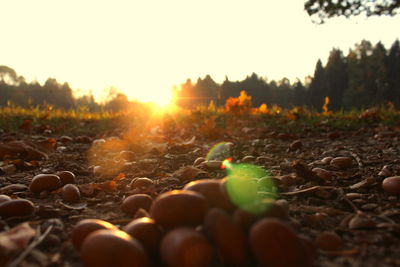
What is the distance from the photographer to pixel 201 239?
726 mm

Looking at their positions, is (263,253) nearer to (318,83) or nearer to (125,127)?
(125,127)

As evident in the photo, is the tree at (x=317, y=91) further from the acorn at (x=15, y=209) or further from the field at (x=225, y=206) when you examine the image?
the acorn at (x=15, y=209)

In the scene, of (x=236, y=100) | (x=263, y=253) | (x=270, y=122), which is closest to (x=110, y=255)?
(x=263, y=253)

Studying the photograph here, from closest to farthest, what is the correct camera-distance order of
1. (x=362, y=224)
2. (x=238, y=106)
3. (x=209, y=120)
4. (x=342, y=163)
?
(x=362, y=224), (x=342, y=163), (x=209, y=120), (x=238, y=106)

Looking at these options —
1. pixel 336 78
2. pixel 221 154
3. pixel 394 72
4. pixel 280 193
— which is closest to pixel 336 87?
pixel 336 78

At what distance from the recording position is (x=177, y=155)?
2965 millimetres

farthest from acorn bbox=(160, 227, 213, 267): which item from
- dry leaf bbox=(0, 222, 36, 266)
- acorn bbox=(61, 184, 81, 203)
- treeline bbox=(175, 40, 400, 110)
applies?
treeline bbox=(175, 40, 400, 110)

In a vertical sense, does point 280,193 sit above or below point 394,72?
below

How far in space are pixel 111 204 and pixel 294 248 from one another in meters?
1.06

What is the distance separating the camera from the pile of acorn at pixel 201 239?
0.70 m

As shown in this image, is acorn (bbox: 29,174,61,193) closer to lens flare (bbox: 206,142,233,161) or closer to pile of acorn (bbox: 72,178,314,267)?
pile of acorn (bbox: 72,178,314,267)

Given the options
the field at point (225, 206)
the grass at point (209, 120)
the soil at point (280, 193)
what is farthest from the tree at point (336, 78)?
the field at point (225, 206)

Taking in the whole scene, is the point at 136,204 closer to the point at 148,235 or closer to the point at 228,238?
the point at 148,235

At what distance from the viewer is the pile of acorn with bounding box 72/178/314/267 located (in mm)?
700
